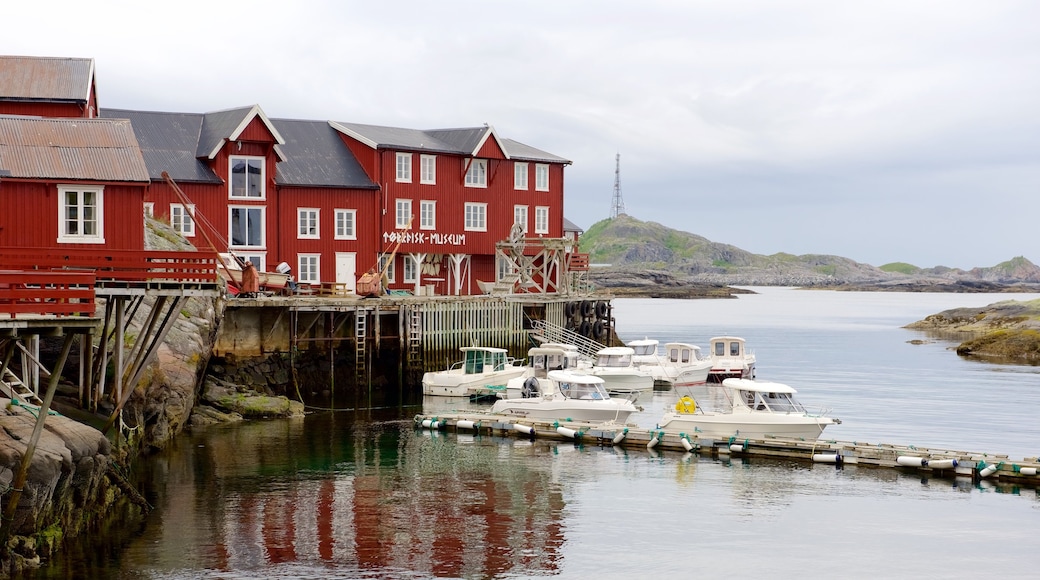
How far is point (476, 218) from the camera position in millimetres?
66688

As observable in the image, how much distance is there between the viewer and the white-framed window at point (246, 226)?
58406 millimetres

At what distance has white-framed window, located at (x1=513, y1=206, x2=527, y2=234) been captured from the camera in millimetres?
68375

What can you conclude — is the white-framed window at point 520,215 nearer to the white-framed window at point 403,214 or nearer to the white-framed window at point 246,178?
the white-framed window at point 403,214

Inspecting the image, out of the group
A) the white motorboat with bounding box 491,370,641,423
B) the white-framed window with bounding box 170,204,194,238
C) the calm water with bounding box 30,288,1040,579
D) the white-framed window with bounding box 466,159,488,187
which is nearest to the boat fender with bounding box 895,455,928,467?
the calm water with bounding box 30,288,1040,579

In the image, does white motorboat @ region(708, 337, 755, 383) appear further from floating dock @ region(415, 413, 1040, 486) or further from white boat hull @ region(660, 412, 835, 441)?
white boat hull @ region(660, 412, 835, 441)

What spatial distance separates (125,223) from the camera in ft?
100

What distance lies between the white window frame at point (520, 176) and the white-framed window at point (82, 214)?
39.8 metres

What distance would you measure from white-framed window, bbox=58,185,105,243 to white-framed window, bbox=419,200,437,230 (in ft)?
113

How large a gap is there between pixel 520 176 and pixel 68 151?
39893 millimetres

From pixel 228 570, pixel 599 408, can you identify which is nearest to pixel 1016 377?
pixel 599 408

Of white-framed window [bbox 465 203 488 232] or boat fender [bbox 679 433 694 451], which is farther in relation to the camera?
white-framed window [bbox 465 203 488 232]

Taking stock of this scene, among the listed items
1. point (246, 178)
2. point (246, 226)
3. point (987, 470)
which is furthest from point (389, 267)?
point (987, 470)

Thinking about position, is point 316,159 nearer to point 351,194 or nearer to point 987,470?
point 351,194

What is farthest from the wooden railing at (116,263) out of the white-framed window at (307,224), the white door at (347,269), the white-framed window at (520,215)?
the white-framed window at (520,215)
